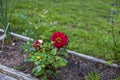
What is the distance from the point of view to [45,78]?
3246mm

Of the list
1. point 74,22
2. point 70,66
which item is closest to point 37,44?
point 70,66

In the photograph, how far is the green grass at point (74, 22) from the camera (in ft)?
14.1

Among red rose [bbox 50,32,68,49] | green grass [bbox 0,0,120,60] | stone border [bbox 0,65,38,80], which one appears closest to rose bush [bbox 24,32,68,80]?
red rose [bbox 50,32,68,49]

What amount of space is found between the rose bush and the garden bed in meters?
0.15

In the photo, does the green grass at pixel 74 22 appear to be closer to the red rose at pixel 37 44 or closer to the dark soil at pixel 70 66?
the dark soil at pixel 70 66

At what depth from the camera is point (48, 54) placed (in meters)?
3.18

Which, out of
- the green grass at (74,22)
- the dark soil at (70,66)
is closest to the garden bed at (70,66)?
the dark soil at (70,66)

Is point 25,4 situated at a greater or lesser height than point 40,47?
lesser

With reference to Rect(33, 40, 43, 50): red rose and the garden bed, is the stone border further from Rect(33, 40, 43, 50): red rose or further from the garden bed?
Rect(33, 40, 43, 50): red rose

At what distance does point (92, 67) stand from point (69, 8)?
2.63 metres

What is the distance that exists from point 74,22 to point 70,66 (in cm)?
182

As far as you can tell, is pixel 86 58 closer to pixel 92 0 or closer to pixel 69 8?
pixel 69 8

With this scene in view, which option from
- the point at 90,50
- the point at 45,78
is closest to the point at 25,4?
the point at 90,50

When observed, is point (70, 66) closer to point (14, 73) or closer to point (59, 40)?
point (59, 40)
